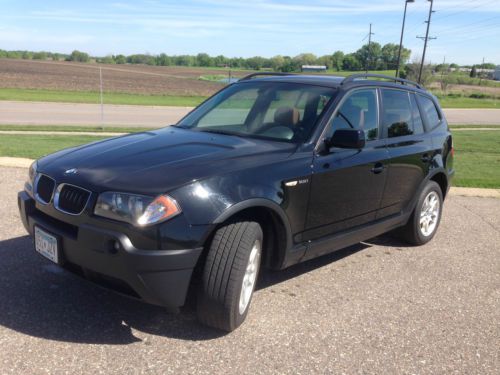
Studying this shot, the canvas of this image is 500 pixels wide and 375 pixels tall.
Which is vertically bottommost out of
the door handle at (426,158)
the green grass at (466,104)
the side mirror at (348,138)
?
the green grass at (466,104)

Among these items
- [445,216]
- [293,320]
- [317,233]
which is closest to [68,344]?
[293,320]

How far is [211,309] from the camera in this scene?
10.8 feet

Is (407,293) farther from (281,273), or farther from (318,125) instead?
(318,125)

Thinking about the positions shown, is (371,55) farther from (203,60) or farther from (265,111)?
(265,111)

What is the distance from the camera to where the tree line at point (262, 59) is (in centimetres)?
8825

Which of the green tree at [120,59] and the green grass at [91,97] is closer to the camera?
the green grass at [91,97]

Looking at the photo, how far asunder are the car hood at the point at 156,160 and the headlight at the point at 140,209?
0.17 ft

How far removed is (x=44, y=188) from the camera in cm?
356

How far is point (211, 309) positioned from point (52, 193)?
1328 millimetres

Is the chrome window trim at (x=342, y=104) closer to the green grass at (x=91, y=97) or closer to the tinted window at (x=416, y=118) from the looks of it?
the tinted window at (x=416, y=118)

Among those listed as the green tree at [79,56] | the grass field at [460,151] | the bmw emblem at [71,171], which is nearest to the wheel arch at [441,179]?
the grass field at [460,151]

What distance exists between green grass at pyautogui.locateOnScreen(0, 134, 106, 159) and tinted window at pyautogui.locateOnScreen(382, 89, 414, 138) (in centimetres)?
699

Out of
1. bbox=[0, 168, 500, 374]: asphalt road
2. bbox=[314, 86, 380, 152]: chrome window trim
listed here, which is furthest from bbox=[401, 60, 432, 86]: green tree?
bbox=[0, 168, 500, 374]: asphalt road

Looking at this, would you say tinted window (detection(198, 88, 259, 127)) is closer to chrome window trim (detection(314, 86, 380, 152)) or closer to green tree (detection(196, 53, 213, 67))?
chrome window trim (detection(314, 86, 380, 152))
